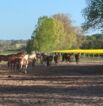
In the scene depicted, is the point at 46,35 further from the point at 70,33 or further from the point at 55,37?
the point at 70,33

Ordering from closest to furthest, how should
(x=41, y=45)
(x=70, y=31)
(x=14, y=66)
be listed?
(x=14, y=66) < (x=41, y=45) < (x=70, y=31)

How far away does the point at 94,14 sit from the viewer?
54844mm

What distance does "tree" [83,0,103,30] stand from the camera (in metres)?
54.0

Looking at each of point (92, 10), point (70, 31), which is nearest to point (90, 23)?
point (92, 10)

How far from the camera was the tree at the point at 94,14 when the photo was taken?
177 ft

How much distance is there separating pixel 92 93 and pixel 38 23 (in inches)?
4296

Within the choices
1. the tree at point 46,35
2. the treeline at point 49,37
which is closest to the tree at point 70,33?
the treeline at point 49,37

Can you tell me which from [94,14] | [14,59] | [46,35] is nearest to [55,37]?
[46,35]

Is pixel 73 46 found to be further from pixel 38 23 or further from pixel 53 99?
pixel 53 99

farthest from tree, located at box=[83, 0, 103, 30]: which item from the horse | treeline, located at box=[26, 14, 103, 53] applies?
treeline, located at box=[26, 14, 103, 53]

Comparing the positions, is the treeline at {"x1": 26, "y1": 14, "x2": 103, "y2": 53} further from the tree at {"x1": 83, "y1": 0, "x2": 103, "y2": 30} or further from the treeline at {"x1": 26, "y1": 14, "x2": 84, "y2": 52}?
the tree at {"x1": 83, "y1": 0, "x2": 103, "y2": 30}

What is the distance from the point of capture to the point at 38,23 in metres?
132

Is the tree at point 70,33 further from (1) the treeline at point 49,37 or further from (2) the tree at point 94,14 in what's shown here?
(2) the tree at point 94,14

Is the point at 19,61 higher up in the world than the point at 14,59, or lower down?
lower down
